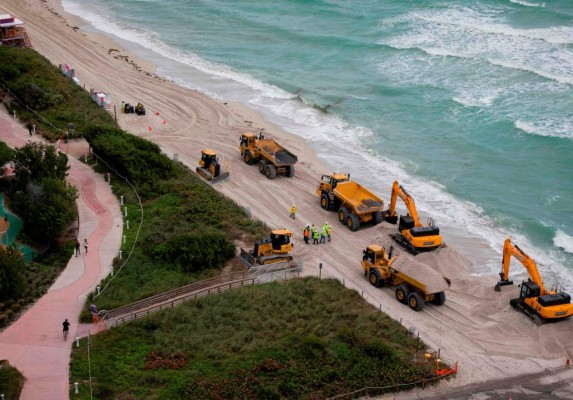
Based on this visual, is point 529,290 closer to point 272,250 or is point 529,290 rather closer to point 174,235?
point 272,250

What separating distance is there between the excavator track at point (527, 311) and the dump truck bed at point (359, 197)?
33.1 feet

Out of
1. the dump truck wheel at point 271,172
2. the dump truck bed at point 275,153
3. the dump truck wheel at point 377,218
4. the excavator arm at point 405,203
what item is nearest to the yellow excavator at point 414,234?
the excavator arm at point 405,203

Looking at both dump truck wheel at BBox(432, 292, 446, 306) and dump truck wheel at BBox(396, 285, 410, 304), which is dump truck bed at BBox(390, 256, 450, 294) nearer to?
dump truck wheel at BBox(396, 285, 410, 304)

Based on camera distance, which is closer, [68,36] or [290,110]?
[290,110]

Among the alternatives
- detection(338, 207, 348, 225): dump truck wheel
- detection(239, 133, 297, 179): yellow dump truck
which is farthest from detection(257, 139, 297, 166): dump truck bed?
detection(338, 207, 348, 225): dump truck wheel

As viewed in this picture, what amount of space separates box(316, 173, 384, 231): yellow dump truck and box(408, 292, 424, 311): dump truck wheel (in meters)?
8.32

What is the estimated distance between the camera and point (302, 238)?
4412cm

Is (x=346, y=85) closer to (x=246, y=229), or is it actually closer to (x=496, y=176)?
(x=496, y=176)

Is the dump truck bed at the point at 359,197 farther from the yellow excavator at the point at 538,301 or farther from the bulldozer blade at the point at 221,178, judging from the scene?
the yellow excavator at the point at 538,301

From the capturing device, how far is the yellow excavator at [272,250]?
40475 millimetres

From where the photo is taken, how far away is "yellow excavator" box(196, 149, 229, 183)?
166ft

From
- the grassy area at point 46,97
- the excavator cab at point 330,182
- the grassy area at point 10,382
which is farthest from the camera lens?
the grassy area at point 46,97

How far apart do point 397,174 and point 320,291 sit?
60.3 ft

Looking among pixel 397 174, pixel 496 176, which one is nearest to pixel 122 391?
pixel 397 174
